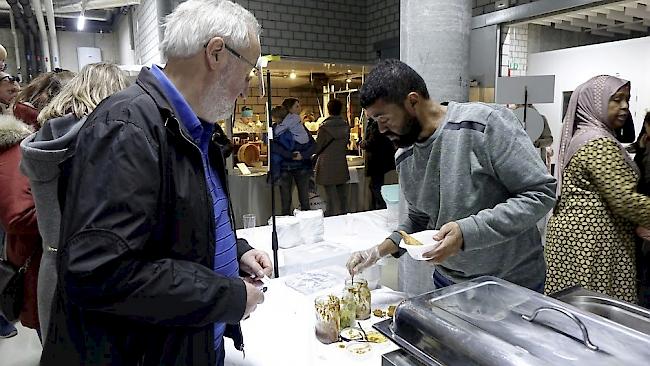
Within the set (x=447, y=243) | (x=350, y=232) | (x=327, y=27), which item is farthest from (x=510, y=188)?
(x=327, y=27)

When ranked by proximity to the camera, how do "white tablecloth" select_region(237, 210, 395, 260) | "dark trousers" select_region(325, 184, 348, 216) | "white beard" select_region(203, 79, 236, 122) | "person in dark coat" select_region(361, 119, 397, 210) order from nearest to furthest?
"white beard" select_region(203, 79, 236, 122) → "white tablecloth" select_region(237, 210, 395, 260) → "person in dark coat" select_region(361, 119, 397, 210) → "dark trousers" select_region(325, 184, 348, 216)

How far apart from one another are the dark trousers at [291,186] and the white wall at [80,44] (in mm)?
5916

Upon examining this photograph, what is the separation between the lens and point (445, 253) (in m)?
1.32

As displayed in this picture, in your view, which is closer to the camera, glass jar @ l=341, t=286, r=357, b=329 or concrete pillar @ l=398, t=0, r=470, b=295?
glass jar @ l=341, t=286, r=357, b=329

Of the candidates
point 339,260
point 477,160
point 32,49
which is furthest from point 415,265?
point 32,49

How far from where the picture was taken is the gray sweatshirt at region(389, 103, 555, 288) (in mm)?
1362

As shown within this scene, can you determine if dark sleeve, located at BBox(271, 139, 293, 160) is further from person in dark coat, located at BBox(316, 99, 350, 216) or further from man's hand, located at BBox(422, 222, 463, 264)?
man's hand, located at BBox(422, 222, 463, 264)

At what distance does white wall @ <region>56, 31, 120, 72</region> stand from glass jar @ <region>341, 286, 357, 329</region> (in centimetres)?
943

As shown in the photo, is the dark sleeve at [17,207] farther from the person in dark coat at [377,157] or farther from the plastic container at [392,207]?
the person in dark coat at [377,157]

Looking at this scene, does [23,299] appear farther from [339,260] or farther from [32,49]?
[32,49]

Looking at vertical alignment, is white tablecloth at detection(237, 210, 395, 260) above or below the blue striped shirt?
below

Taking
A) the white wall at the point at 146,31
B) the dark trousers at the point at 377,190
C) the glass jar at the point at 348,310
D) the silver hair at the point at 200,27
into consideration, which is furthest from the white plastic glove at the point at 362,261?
Result: the white wall at the point at 146,31

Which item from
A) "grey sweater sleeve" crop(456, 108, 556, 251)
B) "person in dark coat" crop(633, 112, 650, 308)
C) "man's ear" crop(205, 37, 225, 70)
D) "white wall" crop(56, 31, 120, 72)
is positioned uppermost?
"white wall" crop(56, 31, 120, 72)

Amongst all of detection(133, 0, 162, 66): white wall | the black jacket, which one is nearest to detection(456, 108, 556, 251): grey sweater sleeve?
the black jacket
